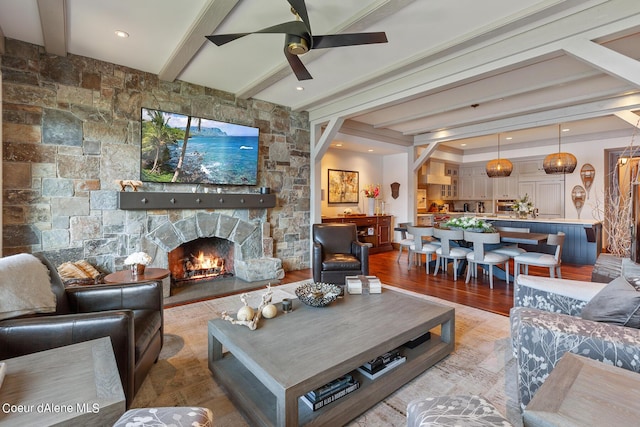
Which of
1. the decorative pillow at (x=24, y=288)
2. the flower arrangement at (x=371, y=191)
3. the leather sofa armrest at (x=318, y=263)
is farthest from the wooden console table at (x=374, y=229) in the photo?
the decorative pillow at (x=24, y=288)

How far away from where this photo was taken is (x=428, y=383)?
2.00m

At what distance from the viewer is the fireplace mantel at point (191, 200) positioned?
12.2ft

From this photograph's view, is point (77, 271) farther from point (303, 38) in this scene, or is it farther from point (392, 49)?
point (392, 49)

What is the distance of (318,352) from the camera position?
1.64 metres

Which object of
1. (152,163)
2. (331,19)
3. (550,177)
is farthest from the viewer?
(550,177)

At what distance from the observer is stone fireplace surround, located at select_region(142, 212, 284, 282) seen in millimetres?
4023

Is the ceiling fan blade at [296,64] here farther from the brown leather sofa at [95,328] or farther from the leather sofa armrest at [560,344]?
the leather sofa armrest at [560,344]

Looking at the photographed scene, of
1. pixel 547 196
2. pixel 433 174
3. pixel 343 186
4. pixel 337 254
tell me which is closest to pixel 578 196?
pixel 547 196

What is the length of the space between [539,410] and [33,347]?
218 cm

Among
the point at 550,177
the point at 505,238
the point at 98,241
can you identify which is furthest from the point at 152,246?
the point at 550,177

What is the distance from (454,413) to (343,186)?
21.0 feet

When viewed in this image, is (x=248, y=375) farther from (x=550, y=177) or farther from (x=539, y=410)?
(x=550, y=177)

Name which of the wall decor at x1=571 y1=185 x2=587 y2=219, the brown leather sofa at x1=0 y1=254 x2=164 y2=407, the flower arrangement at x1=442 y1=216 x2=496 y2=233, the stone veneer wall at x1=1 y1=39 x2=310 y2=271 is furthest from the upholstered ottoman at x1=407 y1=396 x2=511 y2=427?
the wall decor at x1=571 y1=185 x2=587 y2=219

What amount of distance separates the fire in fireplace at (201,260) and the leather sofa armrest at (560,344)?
13.8 feet
